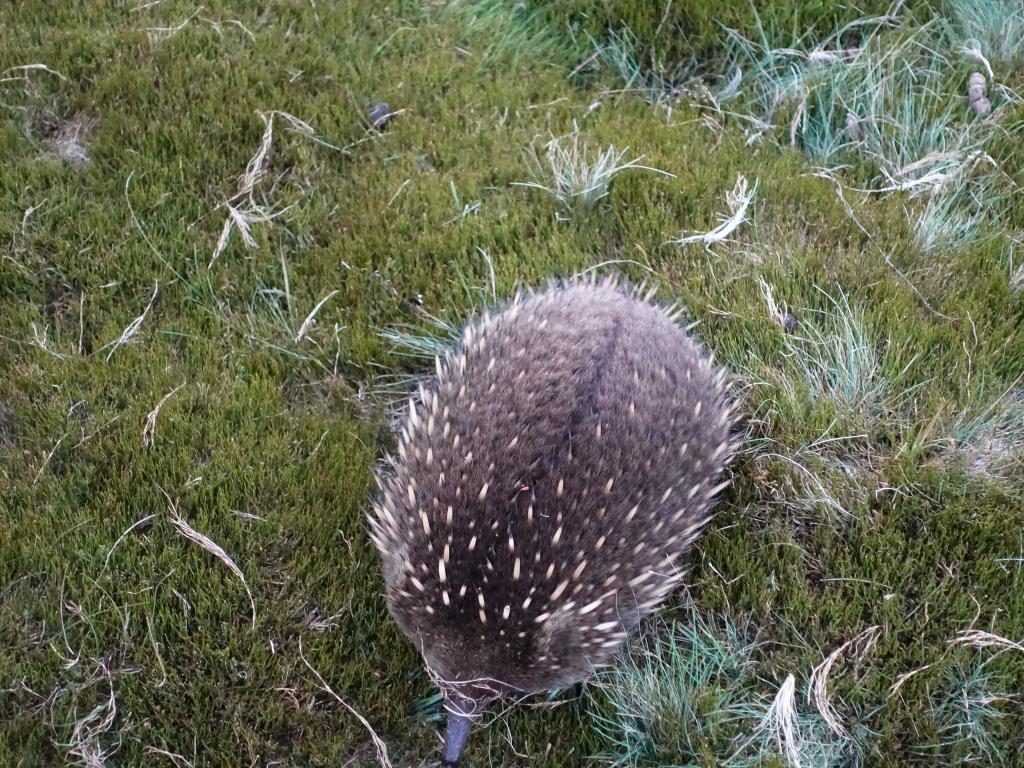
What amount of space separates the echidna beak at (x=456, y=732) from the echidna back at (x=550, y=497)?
10 centimetres

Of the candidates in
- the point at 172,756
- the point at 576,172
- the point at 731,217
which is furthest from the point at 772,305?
the point at 172,756

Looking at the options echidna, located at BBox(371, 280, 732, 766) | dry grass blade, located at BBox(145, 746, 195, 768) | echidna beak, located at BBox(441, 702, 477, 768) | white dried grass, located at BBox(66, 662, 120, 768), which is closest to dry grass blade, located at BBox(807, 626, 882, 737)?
echidna, located at BBox(371, 280, 732, 766)

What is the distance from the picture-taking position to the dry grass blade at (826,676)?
2544 millimetres

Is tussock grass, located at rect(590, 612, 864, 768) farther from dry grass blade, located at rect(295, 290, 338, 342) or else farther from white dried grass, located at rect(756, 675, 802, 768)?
dry grass blade, located at rect(295, 290, 338, 342)

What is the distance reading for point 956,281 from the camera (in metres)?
3.48

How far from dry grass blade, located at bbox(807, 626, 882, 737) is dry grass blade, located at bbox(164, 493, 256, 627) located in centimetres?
165

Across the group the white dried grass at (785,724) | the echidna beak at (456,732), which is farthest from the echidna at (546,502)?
the white dried grass at (785,724)

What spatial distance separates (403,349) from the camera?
3.43m

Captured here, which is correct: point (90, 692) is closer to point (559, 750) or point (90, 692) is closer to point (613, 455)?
point (559, 750)

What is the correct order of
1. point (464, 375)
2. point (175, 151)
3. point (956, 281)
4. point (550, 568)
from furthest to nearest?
point (175, 151), point (956, 281), point (464, 375), point (550, 568)

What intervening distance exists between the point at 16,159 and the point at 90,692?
2.28 meters

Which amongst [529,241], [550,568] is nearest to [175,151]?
[529,241]

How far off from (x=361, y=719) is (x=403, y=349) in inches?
55.2

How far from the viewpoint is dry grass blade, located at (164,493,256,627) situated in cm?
274
